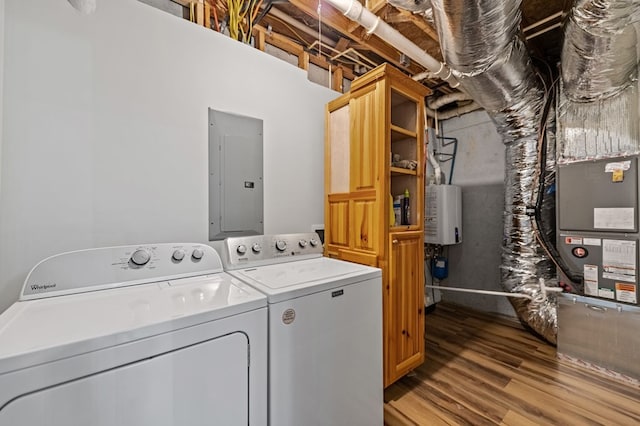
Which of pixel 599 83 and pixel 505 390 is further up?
pixel 599 83

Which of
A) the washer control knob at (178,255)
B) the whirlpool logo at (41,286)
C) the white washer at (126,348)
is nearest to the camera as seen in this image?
the white washer at (126,348)

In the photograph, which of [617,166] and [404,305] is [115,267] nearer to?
[404,305]

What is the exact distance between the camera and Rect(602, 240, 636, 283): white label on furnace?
5.59 ft

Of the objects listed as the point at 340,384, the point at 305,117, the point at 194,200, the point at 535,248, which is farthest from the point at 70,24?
the point at 535,248

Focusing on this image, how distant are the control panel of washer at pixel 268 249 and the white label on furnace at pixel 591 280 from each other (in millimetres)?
2010

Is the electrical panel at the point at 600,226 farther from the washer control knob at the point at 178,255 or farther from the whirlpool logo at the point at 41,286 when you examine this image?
the whirlpool logo at the point at 41,286

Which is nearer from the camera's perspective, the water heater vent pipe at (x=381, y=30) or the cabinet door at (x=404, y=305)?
the water heater vent pipe at (x=381, y=30)

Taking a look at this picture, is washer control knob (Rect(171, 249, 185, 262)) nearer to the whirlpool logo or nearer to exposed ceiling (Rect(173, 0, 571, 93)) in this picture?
the whirlpool logo

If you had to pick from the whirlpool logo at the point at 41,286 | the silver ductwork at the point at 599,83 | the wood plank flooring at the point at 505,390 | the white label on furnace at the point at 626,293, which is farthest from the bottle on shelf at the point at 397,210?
the whirlpool logo at the point at 41,286

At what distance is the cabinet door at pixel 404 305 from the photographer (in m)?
1.55

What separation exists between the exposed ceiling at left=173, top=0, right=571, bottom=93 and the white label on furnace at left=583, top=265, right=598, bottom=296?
5.78ft

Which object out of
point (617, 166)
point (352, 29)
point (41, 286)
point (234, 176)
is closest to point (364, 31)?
point (352, 29)

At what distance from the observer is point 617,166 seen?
1756 mm

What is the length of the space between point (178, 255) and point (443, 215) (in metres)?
2.66
